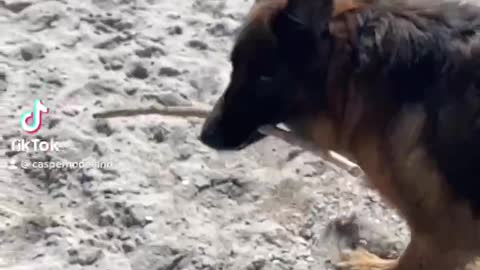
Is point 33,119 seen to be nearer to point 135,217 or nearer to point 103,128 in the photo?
point 103,128

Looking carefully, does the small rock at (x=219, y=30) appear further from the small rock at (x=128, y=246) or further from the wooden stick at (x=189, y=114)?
the small rock at (x=128, y=246)

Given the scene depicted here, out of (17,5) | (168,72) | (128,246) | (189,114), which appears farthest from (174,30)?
(128,246)

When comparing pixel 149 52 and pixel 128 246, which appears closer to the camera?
pixel 128 246

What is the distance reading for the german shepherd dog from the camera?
300 centimetres

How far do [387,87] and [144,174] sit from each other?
3.94 ft

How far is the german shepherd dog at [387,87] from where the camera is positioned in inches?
118

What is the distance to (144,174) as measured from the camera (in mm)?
3871

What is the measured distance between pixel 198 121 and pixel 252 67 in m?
1.07

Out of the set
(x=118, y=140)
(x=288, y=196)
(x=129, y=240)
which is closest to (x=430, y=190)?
(x=288, y=196)

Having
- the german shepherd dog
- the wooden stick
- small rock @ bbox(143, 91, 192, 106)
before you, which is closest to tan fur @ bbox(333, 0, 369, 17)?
the german shepherd dog

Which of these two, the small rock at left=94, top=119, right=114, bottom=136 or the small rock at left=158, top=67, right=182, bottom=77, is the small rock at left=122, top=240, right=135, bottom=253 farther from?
the small rock at left=158, top=67, right=182, bottom=77

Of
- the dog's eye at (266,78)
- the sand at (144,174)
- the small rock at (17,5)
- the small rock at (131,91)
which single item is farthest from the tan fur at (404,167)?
the small rock at (17,5)

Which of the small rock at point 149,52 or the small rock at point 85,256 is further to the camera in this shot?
the small rock at point 149,52

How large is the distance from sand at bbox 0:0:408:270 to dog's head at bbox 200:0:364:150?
0.66 metres
